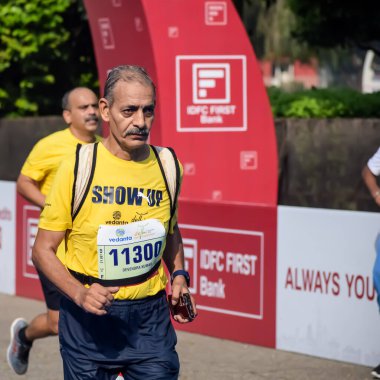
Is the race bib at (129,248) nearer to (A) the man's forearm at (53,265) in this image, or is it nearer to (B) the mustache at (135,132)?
A: (A) the man's forearm at (53,265)

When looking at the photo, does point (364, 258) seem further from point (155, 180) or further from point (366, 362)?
point (155, 180)

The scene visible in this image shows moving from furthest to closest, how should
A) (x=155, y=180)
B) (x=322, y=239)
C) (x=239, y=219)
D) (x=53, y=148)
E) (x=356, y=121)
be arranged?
(x=356, y=121), (x=239, y=219), (x=322, y=239), (x=53, y=148), (x=155, y=180)

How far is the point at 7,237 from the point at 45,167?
15.1 feet

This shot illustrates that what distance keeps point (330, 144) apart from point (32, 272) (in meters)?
3.35

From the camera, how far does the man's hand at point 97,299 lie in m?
4.46

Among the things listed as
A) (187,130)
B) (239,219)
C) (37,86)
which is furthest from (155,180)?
(37,86)

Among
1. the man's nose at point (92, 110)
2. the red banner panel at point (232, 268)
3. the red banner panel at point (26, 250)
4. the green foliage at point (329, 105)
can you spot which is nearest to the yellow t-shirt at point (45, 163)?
the man's nose at point (92, 110)

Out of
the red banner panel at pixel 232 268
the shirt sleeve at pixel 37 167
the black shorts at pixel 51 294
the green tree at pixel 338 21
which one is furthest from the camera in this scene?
the green tree at pixel 338 21

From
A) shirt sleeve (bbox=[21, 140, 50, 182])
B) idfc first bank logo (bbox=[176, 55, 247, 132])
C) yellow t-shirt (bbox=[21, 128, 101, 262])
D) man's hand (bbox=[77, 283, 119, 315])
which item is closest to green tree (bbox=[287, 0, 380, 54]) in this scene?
idfc first bank logo (bbox=[176, 55, 247, 132])

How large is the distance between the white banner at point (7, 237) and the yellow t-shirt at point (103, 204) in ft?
25.2

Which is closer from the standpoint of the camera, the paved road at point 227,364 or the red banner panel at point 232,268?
the paved road at point 227,364

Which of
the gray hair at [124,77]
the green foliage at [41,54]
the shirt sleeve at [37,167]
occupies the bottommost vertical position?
the shirt sleeve at [37,167]

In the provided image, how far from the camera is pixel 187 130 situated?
1062 centimetres

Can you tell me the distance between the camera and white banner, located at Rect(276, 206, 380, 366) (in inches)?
331
